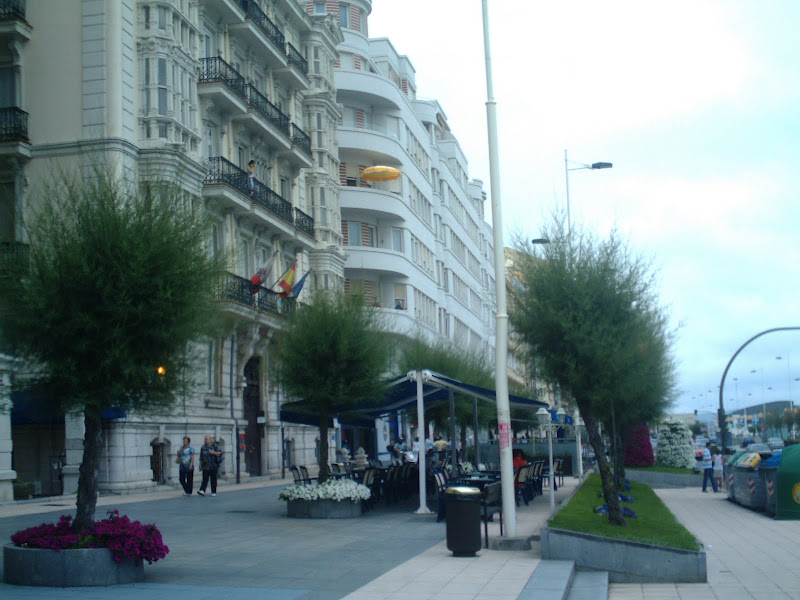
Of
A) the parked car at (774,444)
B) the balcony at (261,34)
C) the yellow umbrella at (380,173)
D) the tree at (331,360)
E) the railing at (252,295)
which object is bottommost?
the parked car at (774,444)

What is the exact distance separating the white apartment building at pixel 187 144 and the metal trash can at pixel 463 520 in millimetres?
8185

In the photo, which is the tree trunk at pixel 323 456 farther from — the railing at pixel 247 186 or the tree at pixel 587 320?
the railing at pixel 247 186

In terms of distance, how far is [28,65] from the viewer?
2895 centimetres

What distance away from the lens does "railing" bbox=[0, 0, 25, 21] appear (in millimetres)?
28375

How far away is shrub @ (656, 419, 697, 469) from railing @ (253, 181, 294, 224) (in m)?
21.1

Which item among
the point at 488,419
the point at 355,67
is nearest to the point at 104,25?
the point at 488,419

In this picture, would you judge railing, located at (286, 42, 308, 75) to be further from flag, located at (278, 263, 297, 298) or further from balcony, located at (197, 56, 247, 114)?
flag, located at (278, 263, 297, 298)

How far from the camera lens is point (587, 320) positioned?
52.5 ft

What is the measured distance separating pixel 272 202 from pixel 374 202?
1507cm

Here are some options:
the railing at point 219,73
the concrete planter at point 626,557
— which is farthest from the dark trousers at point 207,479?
the concrete planter at point 626,557

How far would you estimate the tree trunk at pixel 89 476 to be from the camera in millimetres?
11625

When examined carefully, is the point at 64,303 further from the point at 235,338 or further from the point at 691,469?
the point at 691,469

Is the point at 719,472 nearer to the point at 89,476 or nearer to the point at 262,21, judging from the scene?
the point at 262,21

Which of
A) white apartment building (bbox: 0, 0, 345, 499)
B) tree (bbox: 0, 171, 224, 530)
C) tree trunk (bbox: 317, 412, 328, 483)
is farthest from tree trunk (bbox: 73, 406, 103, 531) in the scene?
tree trunk (bbox: 317, 412, 328, 483)
